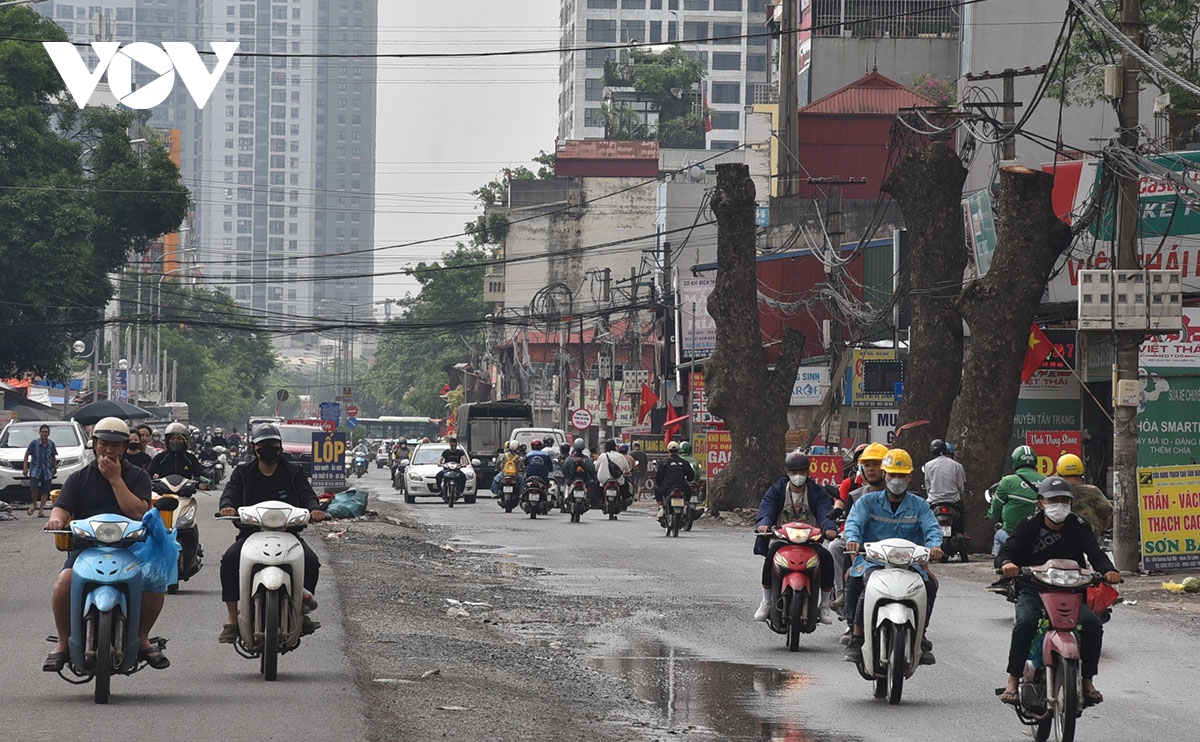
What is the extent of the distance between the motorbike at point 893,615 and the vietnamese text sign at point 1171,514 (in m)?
10.4

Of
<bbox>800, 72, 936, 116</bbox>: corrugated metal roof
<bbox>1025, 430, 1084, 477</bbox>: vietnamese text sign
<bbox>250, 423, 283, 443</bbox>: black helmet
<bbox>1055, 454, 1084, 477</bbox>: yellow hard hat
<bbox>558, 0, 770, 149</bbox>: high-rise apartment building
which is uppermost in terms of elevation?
<bbox>558, 0, 770, 149</bbox>: high-rise apartment building

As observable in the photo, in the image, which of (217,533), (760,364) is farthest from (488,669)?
(760,364)

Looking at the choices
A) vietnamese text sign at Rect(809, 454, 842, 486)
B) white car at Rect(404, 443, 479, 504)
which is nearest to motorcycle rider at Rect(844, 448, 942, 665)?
vietnamese text sign at Rect(809, 454, 842, 486)

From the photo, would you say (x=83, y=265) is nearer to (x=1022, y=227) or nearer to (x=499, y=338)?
(x=1022, y=227)

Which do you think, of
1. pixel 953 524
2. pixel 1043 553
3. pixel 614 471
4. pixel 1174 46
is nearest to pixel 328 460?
pixel 614 471

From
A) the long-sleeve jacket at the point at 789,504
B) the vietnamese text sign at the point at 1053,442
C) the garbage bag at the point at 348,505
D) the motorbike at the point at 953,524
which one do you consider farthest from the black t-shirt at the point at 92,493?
the vietnamese text sign at the point at 1053,442

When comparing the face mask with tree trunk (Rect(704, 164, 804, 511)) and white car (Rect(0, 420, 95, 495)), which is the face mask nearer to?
tree trunk (Rect(704, 164, 804, 511))

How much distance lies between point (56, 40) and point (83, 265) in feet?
18.9

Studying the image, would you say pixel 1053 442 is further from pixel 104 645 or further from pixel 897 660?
pixel 104 645

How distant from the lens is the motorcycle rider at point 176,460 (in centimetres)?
1619

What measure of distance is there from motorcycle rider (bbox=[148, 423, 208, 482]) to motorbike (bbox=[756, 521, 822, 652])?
6304 mm

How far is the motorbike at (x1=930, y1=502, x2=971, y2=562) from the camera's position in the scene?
21234mm

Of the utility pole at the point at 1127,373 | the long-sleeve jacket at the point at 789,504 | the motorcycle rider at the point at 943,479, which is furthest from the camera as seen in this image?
the motorcycle rider at the point at 943,479

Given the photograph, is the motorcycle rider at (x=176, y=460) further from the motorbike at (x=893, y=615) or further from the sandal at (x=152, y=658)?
the motorbike at (x=893, y=615)
